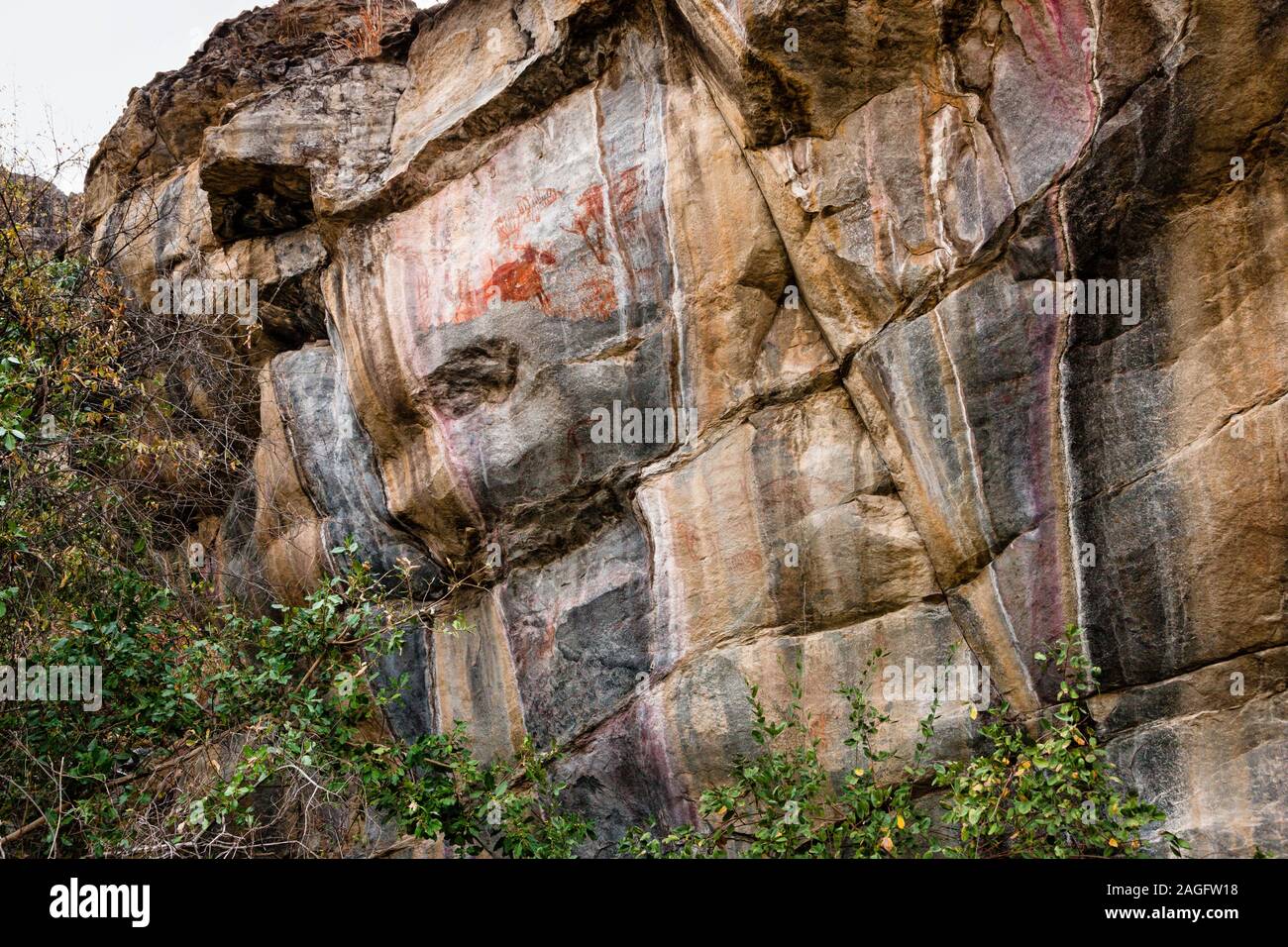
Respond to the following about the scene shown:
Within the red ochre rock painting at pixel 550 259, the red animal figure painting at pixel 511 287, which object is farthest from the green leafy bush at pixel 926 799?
the red animal figure painting at pixel 511 287

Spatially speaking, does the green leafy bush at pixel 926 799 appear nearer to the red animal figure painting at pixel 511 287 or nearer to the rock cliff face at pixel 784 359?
the rock cliff face at pixel 784 359

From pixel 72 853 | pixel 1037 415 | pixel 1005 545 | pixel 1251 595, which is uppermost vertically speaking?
pixel 1037 415

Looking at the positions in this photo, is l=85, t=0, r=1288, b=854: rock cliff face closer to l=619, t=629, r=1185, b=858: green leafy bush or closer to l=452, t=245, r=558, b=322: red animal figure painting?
l=452, t=245, r=558, b=322: red animal figure painting

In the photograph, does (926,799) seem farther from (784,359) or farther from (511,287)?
(511,287)

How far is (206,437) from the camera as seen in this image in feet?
30.9

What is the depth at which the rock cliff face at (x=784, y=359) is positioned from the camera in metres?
5.80

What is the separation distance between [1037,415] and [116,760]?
6.05m

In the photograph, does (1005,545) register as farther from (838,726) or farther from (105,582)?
(105,582)

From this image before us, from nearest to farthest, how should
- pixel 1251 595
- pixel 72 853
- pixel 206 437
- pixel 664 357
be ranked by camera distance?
pixel 1251 595 < pixel 72 853 < pixel 664 357 < pixel 206 437

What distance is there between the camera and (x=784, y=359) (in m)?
7.12

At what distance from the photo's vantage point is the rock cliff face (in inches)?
228

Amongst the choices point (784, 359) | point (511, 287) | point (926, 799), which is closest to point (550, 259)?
point (511, 287)

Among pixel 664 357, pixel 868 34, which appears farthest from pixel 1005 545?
pixel 868 34

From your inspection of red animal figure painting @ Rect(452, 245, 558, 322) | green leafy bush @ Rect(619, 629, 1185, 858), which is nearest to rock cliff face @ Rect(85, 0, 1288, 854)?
red animal figure painting @ Rect(452, 245, 558, 322)
